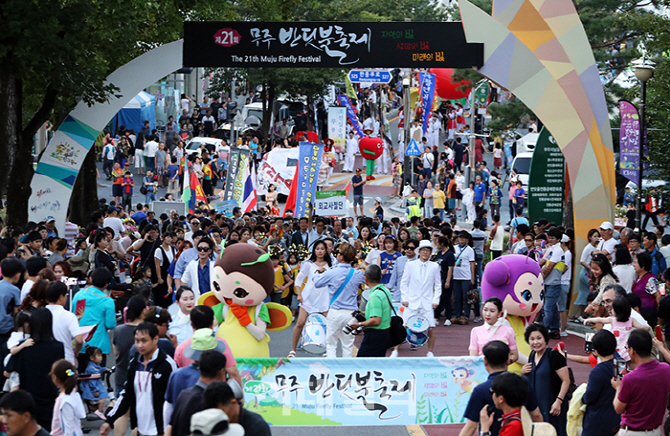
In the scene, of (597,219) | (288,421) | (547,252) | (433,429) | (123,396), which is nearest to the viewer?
(123,396)

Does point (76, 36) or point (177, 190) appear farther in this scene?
point (177, 190)

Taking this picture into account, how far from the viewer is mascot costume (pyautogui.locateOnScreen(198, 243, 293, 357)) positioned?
9016mm

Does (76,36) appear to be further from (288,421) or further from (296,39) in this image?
(288,421)

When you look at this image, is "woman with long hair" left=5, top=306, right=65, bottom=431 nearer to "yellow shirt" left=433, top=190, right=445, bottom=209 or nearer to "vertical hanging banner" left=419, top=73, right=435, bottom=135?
"yellow shirt" left=433, top=190, right=445, bottom=209

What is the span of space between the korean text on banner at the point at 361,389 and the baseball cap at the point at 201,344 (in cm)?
140

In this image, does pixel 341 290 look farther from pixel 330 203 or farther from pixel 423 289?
pixel 330 203

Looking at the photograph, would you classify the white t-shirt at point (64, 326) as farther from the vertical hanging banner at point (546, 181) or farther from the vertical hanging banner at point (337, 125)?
the vertical hanging banner at point (337, 125)

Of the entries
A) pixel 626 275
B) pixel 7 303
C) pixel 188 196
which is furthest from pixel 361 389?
pixel 188 196

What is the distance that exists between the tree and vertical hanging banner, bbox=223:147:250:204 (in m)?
4.01

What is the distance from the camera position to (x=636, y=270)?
11086mm

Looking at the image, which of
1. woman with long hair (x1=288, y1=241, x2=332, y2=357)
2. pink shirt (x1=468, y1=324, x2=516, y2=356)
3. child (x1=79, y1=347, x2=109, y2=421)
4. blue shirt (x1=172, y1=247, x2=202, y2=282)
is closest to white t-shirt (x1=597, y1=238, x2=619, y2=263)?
woman with long hair (x1=288, y1=241, x2=332, y2=357)

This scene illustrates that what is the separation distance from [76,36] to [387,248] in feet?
25.4

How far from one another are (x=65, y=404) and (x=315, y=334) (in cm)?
518

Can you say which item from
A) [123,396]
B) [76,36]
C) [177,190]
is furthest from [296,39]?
[177,190]
